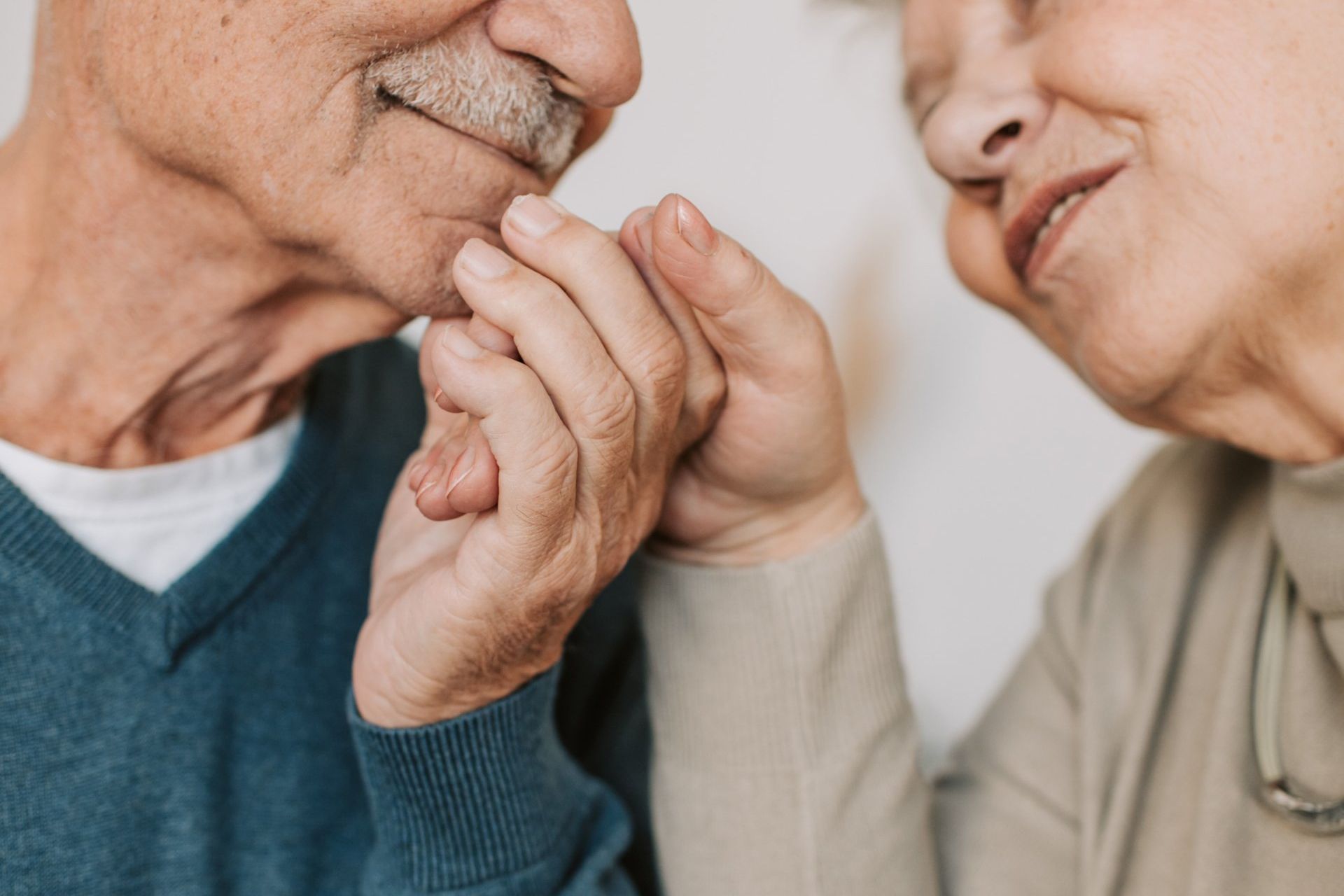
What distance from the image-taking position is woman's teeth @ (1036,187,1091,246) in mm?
899

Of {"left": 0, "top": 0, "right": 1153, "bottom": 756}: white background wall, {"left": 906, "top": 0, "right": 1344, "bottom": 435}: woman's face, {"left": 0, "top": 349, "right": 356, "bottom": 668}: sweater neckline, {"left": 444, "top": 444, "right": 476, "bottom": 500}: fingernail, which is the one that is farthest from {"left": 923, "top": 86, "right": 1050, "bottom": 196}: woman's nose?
{"left": 0, "top": 349, "right": 356, "bottom": 668}: sweater neckline

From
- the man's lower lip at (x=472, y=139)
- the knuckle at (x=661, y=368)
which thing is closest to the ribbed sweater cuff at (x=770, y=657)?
the knuckle at (x=661, y=368)

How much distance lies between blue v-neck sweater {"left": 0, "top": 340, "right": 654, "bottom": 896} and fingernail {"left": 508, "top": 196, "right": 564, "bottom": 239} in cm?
35

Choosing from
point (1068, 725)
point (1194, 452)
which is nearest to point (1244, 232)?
point (1194, 452)

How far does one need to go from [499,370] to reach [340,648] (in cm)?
47

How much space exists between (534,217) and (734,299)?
0.15m

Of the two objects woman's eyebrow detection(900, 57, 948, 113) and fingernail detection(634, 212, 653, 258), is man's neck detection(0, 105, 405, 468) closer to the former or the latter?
fingernail detection(634, 212, 653, 258)

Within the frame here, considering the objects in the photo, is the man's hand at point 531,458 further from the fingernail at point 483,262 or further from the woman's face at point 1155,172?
the woman's face at point 1155,172

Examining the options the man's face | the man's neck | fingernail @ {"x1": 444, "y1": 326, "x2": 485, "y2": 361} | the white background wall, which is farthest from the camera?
the white background wall

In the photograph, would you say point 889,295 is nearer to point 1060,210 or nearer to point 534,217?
point 1060,210

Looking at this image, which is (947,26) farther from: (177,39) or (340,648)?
(340,648)

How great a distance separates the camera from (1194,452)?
1176 millimetres

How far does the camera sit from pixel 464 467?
659mm

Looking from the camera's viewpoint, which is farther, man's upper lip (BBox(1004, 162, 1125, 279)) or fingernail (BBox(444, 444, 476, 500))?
man's upper lip (BBox(1004, 162, 1125, 279))
